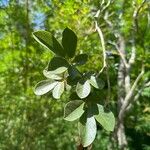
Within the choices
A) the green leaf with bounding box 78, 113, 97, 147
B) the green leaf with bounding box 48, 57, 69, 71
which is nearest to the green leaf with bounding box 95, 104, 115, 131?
the green leaf with bounding box 78, 113, 97, 147

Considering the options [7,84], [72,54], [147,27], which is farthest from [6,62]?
[72,54]

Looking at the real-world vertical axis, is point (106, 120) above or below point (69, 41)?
below

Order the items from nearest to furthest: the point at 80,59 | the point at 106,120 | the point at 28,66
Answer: the point at 106,120 → the point at 80,59 → the point at 28,66

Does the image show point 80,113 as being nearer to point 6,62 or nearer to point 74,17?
point 74,17

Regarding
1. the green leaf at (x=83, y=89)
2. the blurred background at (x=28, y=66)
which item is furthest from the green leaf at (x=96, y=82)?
the blurred background at (x=28, y=66)

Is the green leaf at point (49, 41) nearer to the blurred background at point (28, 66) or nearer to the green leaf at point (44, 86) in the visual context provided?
the green leaf at point (44, 86)

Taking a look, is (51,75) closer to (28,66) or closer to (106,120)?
(106,120)

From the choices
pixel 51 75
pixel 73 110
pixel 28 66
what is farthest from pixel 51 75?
pixel 28 66
